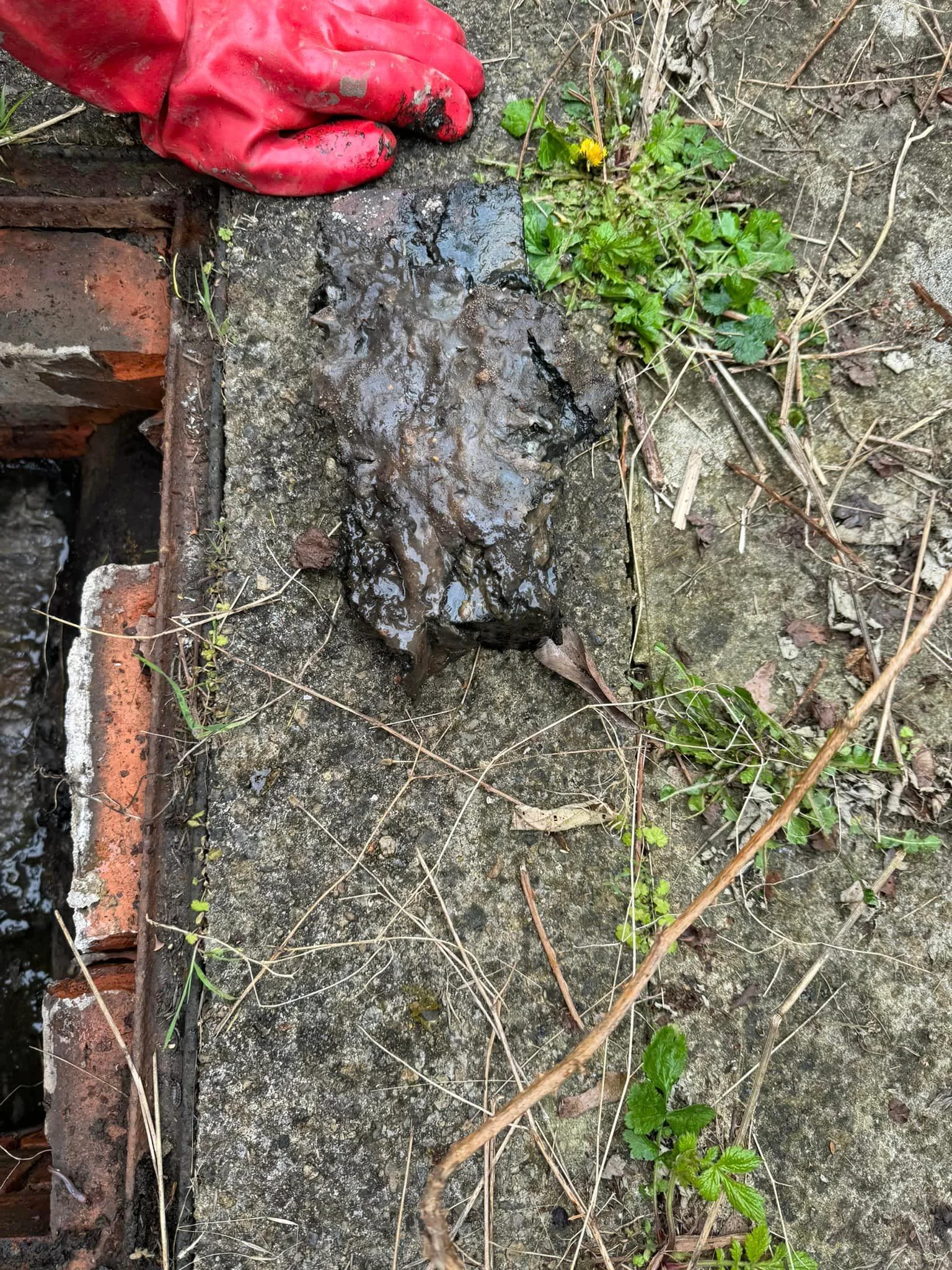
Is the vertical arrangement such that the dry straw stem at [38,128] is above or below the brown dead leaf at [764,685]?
above

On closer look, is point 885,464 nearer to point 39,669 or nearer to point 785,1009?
point 785,1009

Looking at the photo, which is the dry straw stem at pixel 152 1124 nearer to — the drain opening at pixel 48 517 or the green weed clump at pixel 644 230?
the drain opening at pixel 48 517

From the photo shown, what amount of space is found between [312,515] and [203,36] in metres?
1.13

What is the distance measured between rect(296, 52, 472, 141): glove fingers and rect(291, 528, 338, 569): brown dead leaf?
3.53 ft

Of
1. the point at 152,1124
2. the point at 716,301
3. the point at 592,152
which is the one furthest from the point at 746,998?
the point at 592,152

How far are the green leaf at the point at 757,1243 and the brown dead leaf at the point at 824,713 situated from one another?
1.20m

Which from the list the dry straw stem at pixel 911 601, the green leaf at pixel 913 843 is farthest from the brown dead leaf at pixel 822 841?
the dry straw stem at pixel 911 601

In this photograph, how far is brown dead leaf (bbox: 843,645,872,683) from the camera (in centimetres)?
209

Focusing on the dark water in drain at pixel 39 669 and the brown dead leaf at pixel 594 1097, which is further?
the dark water in drain at pixel 39 669

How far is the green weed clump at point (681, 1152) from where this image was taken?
1.82 metres

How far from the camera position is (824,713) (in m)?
2.11

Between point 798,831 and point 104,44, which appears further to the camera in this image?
point 798,831

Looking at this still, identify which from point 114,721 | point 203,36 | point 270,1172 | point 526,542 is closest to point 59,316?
point 203,36

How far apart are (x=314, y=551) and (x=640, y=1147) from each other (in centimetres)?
168
